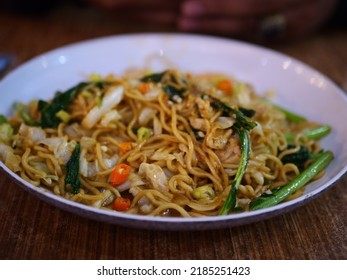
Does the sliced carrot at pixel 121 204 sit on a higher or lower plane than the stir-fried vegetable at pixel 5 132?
higher

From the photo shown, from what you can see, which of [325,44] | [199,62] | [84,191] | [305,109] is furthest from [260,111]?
[325,44]

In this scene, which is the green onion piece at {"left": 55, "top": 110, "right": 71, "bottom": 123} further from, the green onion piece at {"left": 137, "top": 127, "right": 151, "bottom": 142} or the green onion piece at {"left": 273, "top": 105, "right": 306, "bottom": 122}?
the green onion piece at {"left": 273, "top": 105, "right": 306, "bottom": 122}


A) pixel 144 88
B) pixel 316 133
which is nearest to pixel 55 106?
pixel 144 88

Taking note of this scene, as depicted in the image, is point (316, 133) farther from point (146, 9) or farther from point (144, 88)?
point (146, 9)

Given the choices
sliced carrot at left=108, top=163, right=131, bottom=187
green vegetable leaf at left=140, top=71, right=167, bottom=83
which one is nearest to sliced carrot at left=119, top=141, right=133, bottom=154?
sliced carrot at left=108, top=163, right=131, bottom=187

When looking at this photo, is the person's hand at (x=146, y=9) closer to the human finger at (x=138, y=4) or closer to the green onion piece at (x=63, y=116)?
the human finger at (x=138, y=4)

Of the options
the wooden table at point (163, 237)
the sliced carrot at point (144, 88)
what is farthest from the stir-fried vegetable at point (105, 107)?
the wooden table at point (163, 237)
